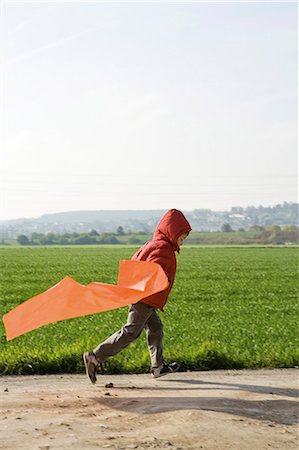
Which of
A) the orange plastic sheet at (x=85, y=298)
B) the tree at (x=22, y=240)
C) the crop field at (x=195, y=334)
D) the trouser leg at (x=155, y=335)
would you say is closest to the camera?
the orange plastic sheet at (x=85, y=298)

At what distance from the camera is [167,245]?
906cm

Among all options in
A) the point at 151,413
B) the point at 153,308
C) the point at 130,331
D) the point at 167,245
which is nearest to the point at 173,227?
the point at 167,245

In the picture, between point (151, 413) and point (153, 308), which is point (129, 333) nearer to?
point (153, 308)

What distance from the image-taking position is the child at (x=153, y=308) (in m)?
8.91

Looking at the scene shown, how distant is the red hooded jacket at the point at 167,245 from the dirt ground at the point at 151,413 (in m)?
1.07

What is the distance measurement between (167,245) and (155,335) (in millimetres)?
1001

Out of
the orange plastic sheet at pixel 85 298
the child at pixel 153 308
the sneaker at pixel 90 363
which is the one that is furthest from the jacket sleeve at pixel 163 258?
the sneaker at pixel 90 363

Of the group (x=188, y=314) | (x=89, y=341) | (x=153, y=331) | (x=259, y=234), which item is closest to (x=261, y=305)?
(x=188, y=314)

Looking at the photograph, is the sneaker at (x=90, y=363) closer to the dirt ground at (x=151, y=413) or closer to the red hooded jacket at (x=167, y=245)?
the dirt ground at (x=151, y=413)

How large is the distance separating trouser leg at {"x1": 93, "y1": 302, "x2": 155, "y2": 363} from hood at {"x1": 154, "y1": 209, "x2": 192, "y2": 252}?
762mm

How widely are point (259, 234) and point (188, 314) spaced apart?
122467 mm

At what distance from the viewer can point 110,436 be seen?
22.5 feet

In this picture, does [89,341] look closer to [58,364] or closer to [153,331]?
[58,364]

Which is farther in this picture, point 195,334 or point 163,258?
point 195,334
